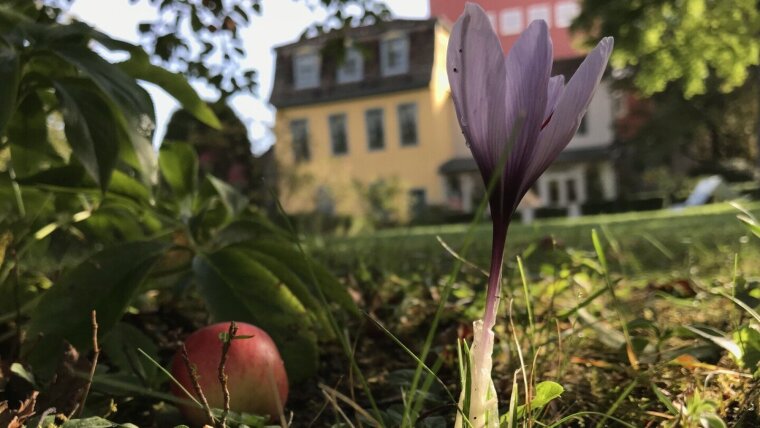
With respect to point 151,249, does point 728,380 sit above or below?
below

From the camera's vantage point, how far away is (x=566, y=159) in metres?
24.6

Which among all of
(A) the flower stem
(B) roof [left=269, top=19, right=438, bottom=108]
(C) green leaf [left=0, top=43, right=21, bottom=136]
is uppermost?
(B) roof [left=269, top=19, right=438, bottom=108]

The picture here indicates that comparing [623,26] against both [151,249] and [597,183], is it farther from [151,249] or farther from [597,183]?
[597,183]

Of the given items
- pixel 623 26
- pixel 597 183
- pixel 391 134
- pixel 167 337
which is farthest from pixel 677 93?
pixel 167 337

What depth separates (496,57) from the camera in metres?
0.51

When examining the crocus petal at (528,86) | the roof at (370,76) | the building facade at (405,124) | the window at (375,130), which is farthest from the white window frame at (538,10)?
the crocus petal at (528,86)

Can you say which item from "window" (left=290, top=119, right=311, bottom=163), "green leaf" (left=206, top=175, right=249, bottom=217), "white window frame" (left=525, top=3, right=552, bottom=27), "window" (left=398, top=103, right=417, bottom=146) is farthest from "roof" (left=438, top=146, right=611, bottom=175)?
"green leaf" (left=206, top=175, right=249, bottom=217)

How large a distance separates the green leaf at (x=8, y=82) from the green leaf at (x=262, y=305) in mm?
329

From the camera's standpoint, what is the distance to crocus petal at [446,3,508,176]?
0.50 metres

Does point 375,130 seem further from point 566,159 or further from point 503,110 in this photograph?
point 503,110

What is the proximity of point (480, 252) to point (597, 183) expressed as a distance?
23.2m

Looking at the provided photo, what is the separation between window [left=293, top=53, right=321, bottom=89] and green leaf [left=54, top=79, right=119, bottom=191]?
25418 mm

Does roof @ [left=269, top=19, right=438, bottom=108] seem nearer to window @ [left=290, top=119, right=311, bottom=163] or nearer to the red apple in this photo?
window @ [left=290, top=119, right=311, bottom=163]

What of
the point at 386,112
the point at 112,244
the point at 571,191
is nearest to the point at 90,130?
the point at 112,244
